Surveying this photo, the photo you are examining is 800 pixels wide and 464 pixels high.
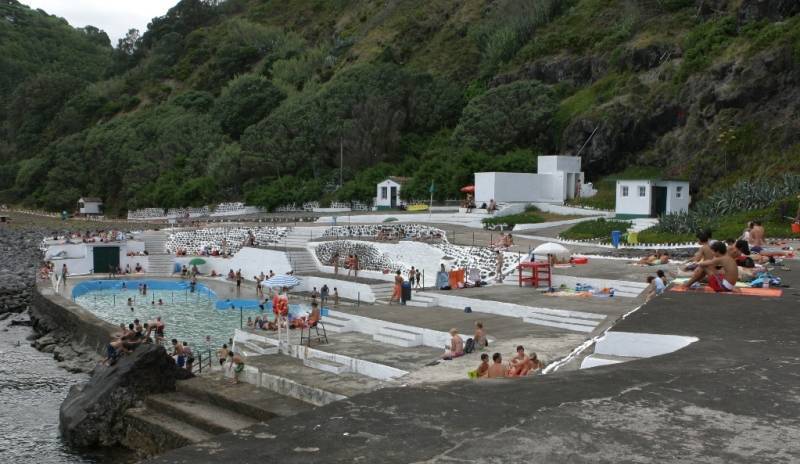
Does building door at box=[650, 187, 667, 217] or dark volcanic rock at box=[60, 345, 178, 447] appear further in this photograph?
building door at box=[650, 187, 667, 217]

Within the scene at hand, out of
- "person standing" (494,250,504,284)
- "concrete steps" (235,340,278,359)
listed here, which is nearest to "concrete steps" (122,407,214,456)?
"concrete steps" (235,340,278,359)

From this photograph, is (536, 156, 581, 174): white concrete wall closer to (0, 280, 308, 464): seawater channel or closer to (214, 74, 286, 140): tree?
(0, 280, 308, 464): seawater channel

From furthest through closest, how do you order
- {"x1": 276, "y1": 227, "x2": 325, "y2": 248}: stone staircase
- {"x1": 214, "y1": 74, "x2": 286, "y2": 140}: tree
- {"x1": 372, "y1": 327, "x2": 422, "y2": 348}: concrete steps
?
{"x1": 214, "y1": 74, "x2": 286, "y2": 140}: tree, {"x1": 276, "y1": 227, "x2": 325, "y2": 248}: stone staircase, {"x1": 372, "y1": 327, "x2": 422, "y2": 348}: concrete steps

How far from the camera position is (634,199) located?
31.5 meters

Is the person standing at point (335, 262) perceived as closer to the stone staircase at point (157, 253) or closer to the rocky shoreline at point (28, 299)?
the stone staircase at point (157, 253)

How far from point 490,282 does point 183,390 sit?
10552mm

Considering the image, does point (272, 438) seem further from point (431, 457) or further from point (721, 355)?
point (721, 355)

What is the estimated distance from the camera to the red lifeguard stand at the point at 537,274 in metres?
20.0

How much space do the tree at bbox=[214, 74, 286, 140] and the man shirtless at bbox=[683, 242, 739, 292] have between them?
61.1 metres

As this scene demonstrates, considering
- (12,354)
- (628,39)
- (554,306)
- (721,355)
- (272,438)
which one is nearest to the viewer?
(272,438)

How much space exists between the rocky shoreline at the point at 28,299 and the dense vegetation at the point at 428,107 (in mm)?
12620

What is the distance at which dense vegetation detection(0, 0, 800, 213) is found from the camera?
37.5m

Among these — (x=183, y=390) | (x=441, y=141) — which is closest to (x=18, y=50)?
(x=441, y=141)

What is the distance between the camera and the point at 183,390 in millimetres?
13906
